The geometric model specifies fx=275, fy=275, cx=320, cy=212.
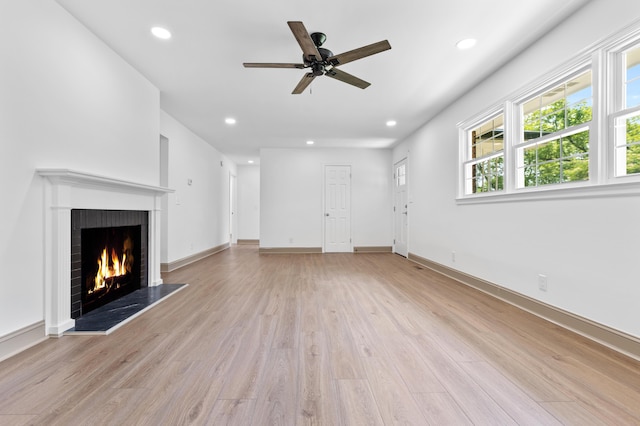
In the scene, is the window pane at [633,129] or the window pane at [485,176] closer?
the window pane at [633,129]

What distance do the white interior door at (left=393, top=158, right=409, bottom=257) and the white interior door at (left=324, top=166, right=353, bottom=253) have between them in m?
1.12

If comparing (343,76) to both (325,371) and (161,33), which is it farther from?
(325,371)

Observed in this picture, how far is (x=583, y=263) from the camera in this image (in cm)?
213

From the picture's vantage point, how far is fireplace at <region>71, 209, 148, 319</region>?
7.71ft

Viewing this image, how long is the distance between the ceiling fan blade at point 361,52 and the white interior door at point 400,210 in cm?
397

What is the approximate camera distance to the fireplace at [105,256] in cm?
235

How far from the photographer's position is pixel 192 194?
17.7 ft

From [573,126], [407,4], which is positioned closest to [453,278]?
[573,126]

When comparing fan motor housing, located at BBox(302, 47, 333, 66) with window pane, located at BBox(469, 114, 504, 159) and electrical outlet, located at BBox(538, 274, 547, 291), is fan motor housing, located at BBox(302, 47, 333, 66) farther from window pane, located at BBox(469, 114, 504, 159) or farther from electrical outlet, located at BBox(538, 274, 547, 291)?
electrical outlet, located at BBox(538, 274, 547, 291)

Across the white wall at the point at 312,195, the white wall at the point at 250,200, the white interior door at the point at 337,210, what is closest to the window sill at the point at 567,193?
the white wall at the point at 312,195

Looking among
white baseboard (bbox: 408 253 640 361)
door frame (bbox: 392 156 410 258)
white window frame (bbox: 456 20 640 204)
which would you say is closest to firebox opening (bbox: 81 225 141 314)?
white baseboard (bbox: 408 253 640 361)

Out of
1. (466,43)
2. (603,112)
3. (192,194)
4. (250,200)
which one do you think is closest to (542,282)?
(603,112)

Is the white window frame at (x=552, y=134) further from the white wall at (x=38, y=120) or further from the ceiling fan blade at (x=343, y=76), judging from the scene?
the white wall at (x=38, y=120)

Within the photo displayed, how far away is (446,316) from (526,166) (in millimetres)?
1750
